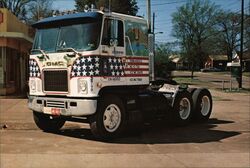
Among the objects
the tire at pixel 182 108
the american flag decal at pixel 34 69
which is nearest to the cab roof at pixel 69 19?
the american flag decal at pixel 34 69

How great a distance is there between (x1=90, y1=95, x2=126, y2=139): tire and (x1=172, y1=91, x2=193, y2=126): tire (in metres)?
2.50

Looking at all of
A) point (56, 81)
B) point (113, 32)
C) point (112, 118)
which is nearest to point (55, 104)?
point (56, 81)

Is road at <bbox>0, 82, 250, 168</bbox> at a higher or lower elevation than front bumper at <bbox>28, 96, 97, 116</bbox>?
lower

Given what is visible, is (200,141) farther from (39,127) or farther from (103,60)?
(39,127)

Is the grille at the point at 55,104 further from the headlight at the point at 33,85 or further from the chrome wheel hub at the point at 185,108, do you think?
the chrome wheel hub at the point at 185,108

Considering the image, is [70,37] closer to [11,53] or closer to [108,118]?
[108,118]

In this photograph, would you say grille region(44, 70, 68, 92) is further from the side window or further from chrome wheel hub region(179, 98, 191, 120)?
chrome wheel hub region(179, 98, 191, 120)

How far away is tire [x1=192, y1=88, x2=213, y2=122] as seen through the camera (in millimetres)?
14742

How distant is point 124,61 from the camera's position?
1160cm

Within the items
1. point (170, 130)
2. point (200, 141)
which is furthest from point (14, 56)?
point (200, 141)

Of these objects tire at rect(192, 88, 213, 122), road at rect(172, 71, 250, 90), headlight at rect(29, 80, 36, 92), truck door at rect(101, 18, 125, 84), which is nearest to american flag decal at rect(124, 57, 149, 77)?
truck door at rect(101, 18, 125, 84)

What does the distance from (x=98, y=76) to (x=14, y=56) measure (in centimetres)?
1701

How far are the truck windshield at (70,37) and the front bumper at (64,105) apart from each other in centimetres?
118

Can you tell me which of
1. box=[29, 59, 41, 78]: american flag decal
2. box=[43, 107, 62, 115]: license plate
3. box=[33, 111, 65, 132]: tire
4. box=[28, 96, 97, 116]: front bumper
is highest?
box=[29, 59, 41, 78]: american flag decal
